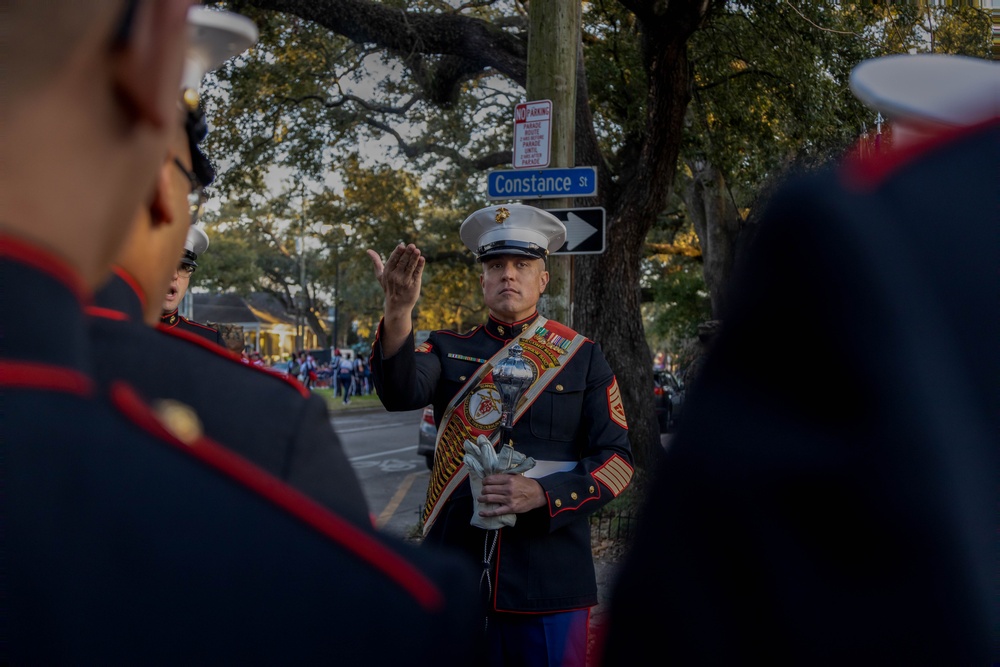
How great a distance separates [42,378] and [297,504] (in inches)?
7.6

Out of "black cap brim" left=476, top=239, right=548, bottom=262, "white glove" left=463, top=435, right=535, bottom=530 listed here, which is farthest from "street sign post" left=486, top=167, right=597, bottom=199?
"white glove" left=463, top=435, right=535, bottom=530

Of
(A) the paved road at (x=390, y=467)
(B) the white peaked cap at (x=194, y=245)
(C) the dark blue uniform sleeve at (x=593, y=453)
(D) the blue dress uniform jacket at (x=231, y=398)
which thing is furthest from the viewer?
(A) the paved road at (x=390, y=467)

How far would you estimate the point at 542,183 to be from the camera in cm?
536

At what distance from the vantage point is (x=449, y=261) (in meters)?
22.8

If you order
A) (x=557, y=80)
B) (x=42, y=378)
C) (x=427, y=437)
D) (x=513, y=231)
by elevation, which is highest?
(x=557, y=80)

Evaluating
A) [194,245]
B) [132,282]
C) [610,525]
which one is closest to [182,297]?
[194,245]

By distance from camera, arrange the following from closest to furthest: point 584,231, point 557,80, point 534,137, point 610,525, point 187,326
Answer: point 187,326 < point 584,231 < point 534,137 < point 557,80 < point 610,525

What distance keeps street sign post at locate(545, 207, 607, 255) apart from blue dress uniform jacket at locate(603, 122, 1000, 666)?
458 centimetres

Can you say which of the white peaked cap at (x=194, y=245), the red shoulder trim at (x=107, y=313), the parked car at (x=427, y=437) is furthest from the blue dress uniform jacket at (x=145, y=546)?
the parked car at (x=427, y=437)

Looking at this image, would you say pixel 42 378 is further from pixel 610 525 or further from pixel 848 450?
pixel 610 525

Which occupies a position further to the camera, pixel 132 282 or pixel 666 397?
pixel 666 397

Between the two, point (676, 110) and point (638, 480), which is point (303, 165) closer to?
point (676, 110)

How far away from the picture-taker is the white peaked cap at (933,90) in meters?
0.67

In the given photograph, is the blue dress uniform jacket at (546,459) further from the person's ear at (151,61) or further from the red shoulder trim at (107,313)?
the person's ear at (151,61)
